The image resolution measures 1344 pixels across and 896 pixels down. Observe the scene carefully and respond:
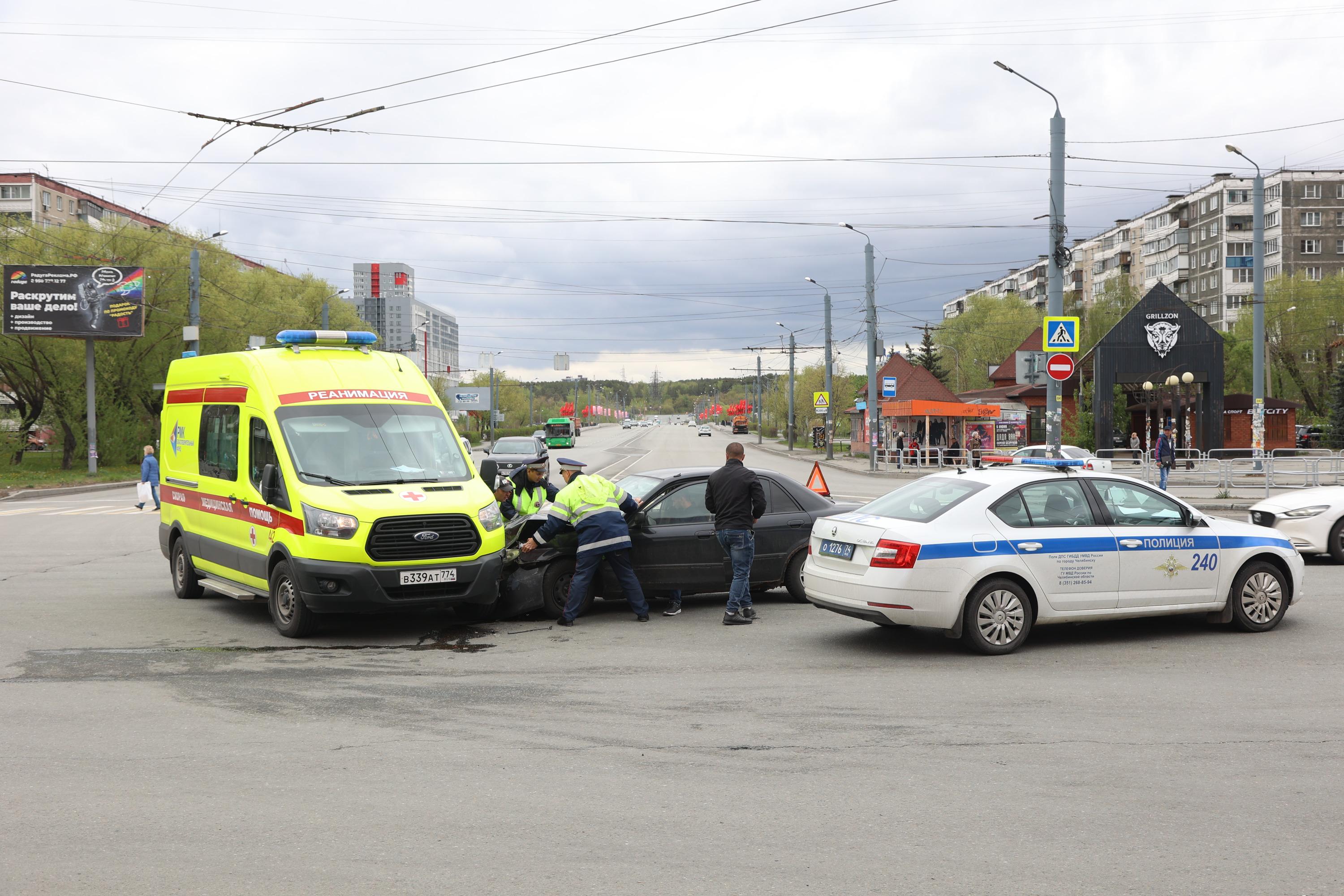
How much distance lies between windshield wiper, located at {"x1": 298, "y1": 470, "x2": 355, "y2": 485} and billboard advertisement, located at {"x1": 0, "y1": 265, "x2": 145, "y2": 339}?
1522 inches

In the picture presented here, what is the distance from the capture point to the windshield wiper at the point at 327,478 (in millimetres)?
10344

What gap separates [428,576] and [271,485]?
1.78m

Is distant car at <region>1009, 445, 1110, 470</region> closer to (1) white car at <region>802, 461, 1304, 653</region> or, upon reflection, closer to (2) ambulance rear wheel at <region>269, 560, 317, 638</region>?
(1) white car at <region>802, 461, 1304, 653</region>

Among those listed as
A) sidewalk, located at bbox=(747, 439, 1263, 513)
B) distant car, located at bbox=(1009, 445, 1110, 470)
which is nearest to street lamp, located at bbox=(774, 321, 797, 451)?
sidewalk, located at bbox=(747, 439, 1263, 513)

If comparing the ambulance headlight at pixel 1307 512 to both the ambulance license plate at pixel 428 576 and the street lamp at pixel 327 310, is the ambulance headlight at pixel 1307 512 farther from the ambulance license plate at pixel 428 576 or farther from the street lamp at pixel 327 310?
the street lamp at pixel 327 310

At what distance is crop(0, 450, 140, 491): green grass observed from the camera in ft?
129

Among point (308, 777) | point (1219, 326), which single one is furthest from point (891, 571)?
point (1219, 326)

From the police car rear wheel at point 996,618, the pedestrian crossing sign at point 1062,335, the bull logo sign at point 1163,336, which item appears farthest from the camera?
the bull logo sign at point 1163,336

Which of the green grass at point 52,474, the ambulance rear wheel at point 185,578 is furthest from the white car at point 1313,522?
the green grass at point 52,474

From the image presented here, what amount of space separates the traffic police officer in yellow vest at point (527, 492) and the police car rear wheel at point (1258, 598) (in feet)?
21.2

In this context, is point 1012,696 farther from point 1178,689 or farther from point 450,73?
point 450,73

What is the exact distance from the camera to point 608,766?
6105mm

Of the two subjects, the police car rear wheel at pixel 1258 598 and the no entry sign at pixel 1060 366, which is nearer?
the police car rear wheel at pixel 1258 598

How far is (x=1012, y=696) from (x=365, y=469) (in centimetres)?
606
